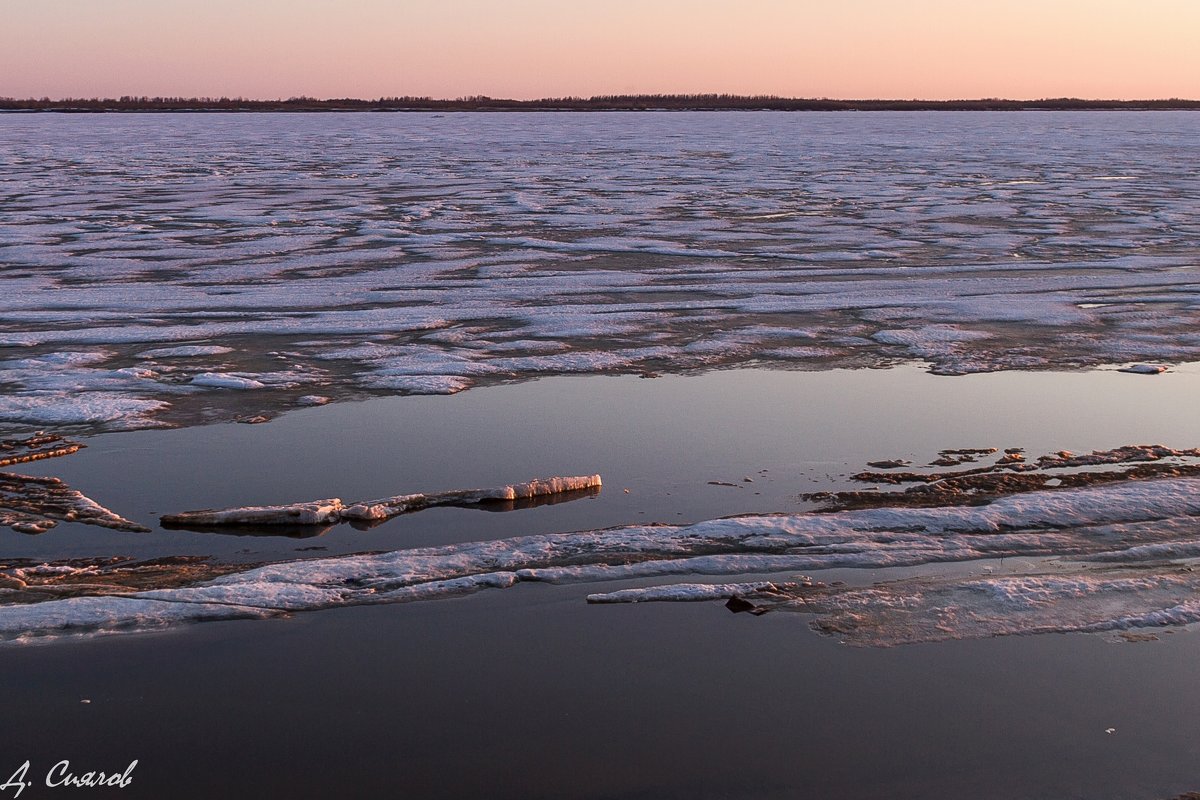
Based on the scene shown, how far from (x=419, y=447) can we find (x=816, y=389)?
193cm

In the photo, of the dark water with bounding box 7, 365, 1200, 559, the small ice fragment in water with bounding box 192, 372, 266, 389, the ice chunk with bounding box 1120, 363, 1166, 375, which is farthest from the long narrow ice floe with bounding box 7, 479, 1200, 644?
the small ice fragment in water with bounding box 192, 372, 266, 389

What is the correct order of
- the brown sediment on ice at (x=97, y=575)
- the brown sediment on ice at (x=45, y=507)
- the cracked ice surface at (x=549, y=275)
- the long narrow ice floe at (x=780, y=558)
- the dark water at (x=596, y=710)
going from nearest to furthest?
the dark water at (x=596, y=710), the long narrow ice floe at (x=780, y=558), the brown sediment on ice at (x=97, y=575), the brown sediment on ice at (x=45, y=507), the cracked ice surface at (x=549, y=275)

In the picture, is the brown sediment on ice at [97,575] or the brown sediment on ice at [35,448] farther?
the brown sediment on ice at [35,448]

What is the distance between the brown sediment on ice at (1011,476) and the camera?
407cm

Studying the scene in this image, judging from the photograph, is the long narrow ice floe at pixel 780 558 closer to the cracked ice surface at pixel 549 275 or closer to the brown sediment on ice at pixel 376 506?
the brown sediment on ice at pixel 376 506

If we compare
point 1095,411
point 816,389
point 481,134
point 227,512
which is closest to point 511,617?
point 227,512

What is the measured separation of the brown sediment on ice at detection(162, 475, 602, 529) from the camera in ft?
12.7

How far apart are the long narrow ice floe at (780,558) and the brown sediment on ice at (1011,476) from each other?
92 mm

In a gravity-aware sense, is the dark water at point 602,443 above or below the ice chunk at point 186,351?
below

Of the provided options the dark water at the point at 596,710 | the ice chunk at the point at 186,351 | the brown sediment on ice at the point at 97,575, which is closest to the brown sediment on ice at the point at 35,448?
the brown sediment on ice at the point at 97,575

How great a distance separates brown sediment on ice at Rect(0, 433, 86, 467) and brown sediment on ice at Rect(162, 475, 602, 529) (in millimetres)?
920

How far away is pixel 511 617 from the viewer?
10.5 feet

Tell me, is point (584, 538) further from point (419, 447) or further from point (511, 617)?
point (419, 447)

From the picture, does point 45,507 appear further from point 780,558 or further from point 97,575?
point 780,558
